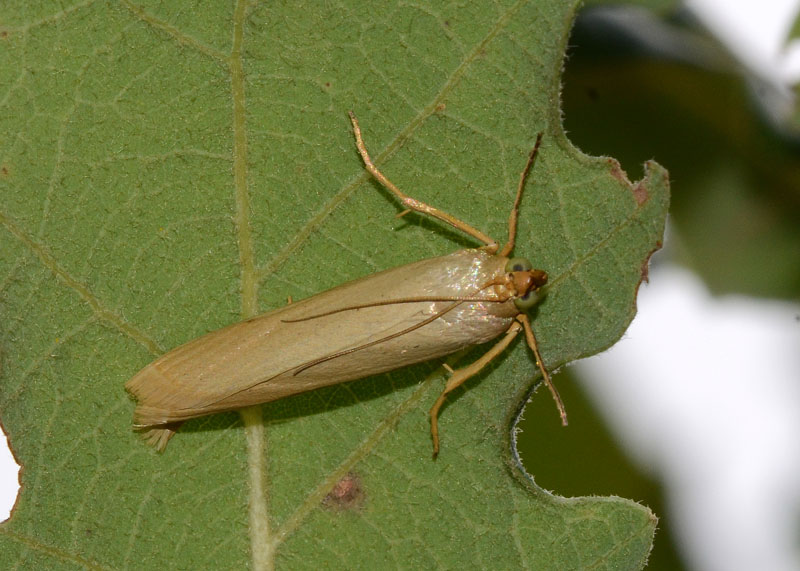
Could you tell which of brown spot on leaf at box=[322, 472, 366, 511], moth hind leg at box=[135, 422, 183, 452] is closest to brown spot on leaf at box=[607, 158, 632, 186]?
brown spot on leaf at box=[322, 472, 366, 511]

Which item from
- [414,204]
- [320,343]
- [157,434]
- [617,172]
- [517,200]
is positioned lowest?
[157,434]

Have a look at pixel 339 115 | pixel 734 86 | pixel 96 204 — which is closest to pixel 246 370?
pixel 96 204

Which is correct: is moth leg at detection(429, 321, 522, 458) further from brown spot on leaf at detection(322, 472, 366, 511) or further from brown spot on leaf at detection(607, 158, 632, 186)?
brown spot on leaf at detection(607, 158, 632, 186)

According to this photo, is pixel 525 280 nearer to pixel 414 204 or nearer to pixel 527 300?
pixel 527 300

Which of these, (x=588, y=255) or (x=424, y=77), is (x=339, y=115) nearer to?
(x=424, y=77)

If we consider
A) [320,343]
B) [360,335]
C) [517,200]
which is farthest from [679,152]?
[320,343]

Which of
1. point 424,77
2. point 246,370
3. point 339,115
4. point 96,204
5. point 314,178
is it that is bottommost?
point 246,370

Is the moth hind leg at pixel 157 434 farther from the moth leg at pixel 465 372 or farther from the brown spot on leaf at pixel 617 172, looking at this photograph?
the brown spot on leaf at pixel 617 172
